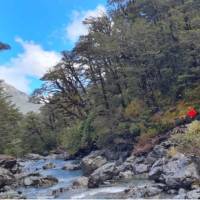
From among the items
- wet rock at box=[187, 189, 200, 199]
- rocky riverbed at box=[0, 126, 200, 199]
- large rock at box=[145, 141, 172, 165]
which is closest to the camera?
wet rock at box=[187, 189, 200, 199]

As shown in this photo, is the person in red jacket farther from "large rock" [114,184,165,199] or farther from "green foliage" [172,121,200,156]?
"large rock" [114,184,165,199]

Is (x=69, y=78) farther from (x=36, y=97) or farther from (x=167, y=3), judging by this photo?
(x=167, y=3)

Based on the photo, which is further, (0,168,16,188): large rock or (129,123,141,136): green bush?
(129,123,141,136): green bush

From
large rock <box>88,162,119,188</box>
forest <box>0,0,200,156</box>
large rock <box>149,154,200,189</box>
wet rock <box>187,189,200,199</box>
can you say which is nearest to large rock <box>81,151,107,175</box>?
forest <box>0,0,200,156</box>

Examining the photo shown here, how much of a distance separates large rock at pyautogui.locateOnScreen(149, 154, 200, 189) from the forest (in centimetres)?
1196

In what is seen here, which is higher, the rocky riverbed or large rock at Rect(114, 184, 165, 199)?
the rocky riverbed

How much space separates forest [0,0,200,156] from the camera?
122 ft

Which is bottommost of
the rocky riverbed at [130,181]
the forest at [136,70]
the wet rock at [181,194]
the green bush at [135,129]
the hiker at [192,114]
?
the wet rock at [181,194]

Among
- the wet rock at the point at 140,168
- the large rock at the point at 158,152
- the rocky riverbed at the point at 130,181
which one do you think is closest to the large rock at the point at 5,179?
the rocky riverbed at the point at 130,181

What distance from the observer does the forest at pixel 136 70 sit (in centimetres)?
3728

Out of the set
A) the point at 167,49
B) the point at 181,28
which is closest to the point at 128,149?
the point at 167,49

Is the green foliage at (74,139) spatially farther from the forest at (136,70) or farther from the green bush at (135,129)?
the green bush at (135,129)

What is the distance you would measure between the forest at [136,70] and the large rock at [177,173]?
11964 millimetres

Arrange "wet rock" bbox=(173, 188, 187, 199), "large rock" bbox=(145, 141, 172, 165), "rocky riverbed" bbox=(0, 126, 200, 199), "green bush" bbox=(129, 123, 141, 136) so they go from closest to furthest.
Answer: "wet rock" bbox=(173, 188, 187, 199), "rocky riverbed" bbox=(0, 126, 200, 199), "large rock" bbox=(145, 141, 172, 165), "green bush" bbox=(129, 123, 141, 136)
